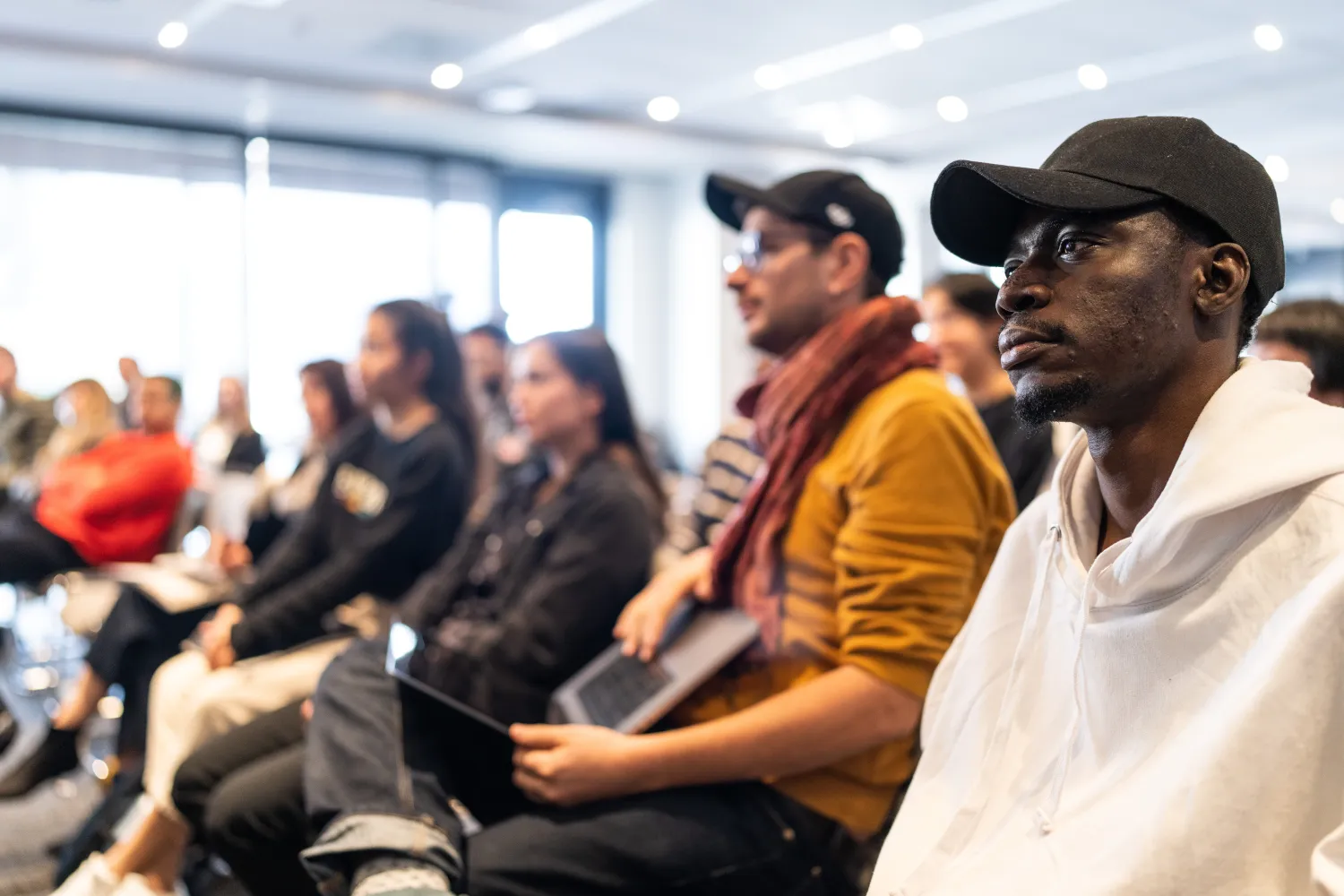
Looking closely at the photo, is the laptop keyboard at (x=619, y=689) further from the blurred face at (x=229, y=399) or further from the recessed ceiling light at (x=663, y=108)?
the recessed ceiling light at (x=663, y=108)

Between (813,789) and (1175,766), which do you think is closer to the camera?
(1175,766)

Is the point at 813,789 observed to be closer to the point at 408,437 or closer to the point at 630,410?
the point at 630,410

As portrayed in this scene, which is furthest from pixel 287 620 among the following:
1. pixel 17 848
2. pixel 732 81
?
pixel 732 81

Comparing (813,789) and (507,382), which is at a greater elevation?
(507,382)

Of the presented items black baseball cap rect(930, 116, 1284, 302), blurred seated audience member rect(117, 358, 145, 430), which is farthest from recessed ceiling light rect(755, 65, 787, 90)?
black baseball cap rect(930, 116, 1284, 302)

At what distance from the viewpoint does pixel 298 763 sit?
1950 millimetres

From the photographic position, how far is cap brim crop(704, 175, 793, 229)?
182 centimetres

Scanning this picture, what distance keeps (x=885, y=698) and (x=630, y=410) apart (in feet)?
3.57

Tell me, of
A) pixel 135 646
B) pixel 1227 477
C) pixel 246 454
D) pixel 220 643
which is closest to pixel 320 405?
pixel 135 646

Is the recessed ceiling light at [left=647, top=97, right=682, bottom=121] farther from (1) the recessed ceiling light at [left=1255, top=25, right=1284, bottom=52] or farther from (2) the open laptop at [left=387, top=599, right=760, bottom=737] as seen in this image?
(2) the open laptop at [left=387, top=599, right=760, bottom=737]

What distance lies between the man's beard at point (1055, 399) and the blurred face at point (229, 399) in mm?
5928

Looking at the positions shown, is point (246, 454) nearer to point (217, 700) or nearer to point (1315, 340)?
point (217, 700)

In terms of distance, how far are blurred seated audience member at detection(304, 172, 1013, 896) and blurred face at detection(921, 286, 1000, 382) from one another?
53.9 inches

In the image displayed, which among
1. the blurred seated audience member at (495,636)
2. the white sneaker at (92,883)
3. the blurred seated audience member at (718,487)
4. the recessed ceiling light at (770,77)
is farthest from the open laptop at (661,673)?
the recessed ceiling light at (770,77)
